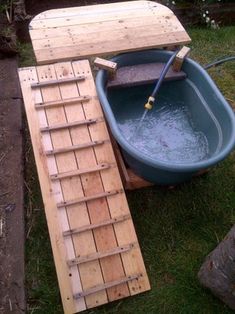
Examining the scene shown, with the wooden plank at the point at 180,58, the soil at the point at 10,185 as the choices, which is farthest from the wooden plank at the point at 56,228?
the wooden plank at the point at 180,58

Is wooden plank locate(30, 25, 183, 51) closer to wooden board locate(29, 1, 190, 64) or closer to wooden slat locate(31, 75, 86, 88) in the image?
wooden board locate(29, 1, 190, 64)

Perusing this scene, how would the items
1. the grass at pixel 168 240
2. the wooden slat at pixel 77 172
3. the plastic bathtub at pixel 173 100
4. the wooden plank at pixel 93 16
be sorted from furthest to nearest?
1. the wooden plank at pixel 93 16
2. the wooden slat at pixel 77 172
3. the grass at pixel 168 240
4. the plastic bathtub at pixel 173 100

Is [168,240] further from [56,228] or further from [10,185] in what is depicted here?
[10,185]

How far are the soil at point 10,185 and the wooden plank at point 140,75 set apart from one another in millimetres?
908

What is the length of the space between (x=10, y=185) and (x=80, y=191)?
1.94 feet

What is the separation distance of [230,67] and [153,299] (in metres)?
2.56

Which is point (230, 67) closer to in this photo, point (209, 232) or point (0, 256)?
point (209, 232)

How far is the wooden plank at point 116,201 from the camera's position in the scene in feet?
8.12

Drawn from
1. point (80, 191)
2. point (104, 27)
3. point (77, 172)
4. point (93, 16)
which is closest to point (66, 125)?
point (77, 172)

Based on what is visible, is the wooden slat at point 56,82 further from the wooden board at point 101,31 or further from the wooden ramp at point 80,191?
the wooden board at point 101,31

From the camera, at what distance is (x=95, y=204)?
2574 mm

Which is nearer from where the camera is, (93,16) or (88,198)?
(88,198)

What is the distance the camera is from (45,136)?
2703 millimetres

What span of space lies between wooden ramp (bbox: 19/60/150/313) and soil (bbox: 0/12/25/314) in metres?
0.29
